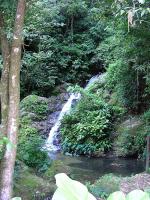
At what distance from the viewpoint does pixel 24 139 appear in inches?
357

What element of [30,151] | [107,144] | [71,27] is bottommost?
[107,144]

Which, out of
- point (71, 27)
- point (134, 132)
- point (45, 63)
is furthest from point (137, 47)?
point (71, 27)

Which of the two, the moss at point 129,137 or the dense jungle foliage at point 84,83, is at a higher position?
the dense jungle foliage at point 84,83

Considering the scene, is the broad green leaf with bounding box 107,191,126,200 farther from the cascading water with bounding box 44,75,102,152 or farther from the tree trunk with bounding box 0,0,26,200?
the cascading water with bounding box 44,75,102,152

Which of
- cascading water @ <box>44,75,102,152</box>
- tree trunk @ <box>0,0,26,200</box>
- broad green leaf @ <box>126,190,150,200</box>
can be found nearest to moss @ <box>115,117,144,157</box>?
cascading water @ <box>44,75,102,152</box>

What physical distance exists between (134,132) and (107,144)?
109 centimetres

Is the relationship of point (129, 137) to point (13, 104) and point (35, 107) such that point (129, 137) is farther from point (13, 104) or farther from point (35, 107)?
point (13, 104)

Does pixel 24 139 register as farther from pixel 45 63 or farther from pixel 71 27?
pixel 71 27

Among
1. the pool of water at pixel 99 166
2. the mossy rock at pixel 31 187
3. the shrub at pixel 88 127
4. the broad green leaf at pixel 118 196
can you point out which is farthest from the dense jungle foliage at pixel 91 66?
the broad green leaf at pixel 118 196

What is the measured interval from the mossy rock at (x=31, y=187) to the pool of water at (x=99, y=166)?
8.65 ft

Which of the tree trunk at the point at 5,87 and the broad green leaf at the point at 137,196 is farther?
the tree trunk at the point at 5,87

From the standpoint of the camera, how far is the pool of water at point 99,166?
34.6 ft

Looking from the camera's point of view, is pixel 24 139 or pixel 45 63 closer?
pixel 24 139

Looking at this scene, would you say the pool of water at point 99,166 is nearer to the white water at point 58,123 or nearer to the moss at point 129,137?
the moss at point 129,137
